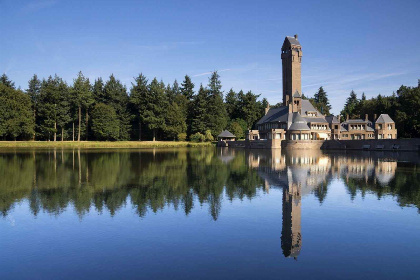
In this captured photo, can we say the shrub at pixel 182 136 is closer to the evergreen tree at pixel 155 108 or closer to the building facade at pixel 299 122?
the evergreen tree at pixel 155 108

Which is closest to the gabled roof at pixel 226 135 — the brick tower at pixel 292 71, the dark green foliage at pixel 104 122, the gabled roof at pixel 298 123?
the brick tower at pixel 292 71

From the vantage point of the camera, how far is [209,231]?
12.0m

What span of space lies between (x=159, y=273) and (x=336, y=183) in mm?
16720

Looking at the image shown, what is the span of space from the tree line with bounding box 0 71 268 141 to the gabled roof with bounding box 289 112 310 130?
816 inches

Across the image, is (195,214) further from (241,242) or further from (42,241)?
(42,241)

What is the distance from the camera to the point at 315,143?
242 feet

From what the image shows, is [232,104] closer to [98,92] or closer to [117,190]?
[98,92]

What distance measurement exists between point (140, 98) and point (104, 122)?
12777 millimetres

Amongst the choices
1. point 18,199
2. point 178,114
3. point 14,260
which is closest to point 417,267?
point 14,260

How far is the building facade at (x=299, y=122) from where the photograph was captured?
82631mm

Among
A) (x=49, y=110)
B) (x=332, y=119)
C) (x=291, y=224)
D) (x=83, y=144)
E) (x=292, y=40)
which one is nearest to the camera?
(x=291, y=224)

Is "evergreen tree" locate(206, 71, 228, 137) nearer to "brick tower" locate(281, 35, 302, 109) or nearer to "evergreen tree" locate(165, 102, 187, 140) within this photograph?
"evergreen tree" locate(165, 102, 187, 140)

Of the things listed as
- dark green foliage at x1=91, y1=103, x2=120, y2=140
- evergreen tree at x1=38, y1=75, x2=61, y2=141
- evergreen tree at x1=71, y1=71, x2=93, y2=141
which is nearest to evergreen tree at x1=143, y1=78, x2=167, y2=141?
dark green foliage at x1=91, y1=103, x2=120, y2=140

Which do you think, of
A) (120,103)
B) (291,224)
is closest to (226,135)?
(120,103)
